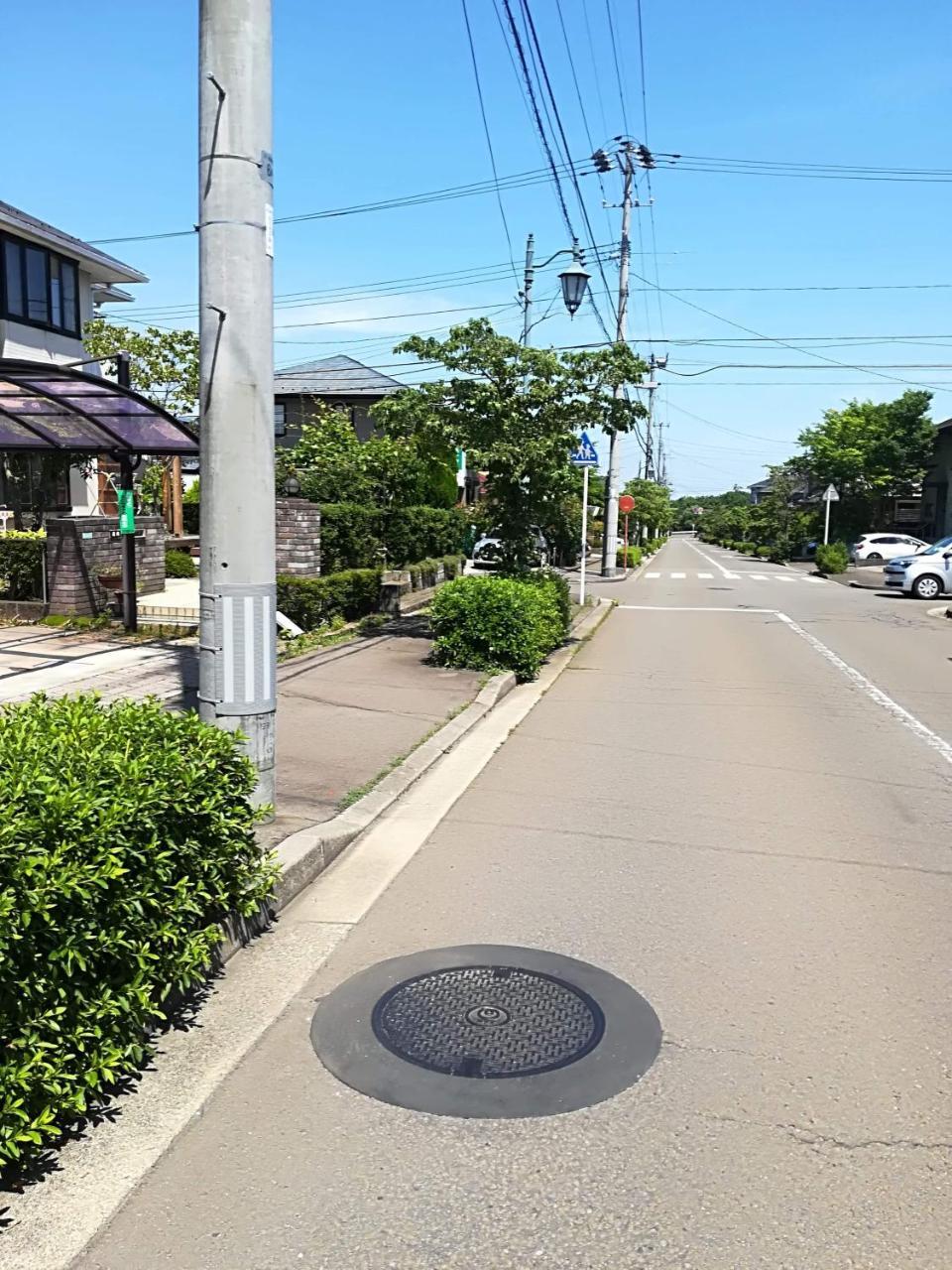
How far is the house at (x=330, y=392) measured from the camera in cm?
3994

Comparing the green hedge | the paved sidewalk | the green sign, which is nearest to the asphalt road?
the paved sidewalk

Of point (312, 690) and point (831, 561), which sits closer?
point (312, 690)

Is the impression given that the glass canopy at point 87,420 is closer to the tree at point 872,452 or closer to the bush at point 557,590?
the bush at point 557,590

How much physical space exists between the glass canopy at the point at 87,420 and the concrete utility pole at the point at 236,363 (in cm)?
709

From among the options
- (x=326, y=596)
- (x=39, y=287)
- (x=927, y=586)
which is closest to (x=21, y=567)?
(x=326, y=596)

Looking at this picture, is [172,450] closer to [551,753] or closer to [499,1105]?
[551,753]

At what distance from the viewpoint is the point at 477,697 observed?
33.5 feet

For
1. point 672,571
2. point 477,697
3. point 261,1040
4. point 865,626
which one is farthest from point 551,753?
point 672,571

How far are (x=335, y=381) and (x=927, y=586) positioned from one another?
25317 millimetres

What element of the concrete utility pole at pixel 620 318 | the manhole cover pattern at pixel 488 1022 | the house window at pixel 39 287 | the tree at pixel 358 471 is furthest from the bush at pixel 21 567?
the concrete utility pole at pixel 620 318

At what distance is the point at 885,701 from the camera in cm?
1087

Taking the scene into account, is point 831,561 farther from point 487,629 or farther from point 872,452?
point 487,629

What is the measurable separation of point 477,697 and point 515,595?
2044 mm

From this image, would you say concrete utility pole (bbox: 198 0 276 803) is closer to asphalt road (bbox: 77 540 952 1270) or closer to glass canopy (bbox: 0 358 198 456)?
asphalt road (bbox: 77 540 952 1270)
